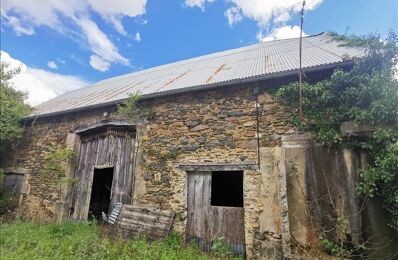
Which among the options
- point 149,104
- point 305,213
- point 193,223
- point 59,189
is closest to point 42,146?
point 59,189

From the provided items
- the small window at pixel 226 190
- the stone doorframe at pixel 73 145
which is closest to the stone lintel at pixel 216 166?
the stone doorframe at pixel 73 145

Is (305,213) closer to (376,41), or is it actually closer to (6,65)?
(376,41)

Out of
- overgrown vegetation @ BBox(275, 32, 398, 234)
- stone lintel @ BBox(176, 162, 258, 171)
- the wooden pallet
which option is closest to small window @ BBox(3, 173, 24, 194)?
the wooden pallet

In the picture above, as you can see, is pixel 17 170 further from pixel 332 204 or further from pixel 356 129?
pixel 356 129

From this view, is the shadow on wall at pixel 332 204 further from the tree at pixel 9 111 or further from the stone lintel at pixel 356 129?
the tree at pixel 9 111

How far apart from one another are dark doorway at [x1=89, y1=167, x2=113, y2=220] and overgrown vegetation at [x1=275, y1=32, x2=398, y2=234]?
6.34 metres

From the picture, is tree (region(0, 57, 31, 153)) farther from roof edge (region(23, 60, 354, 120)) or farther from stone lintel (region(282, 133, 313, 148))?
stone lintel (region(282, 133, 313, 148))

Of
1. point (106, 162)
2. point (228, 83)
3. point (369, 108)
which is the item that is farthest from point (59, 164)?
point (369, 108)

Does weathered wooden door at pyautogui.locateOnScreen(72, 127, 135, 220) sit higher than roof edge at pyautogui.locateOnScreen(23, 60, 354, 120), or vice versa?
roof edge at pyautogui.locateOnScreen(23, 60, 354, 120)

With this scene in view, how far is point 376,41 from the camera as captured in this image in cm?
→ 475

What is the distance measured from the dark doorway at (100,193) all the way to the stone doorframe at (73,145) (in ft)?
2.77

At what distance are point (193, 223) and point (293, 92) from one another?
132 inches

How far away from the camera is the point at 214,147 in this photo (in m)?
5.60

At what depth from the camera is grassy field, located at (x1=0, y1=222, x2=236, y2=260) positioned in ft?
14.4
